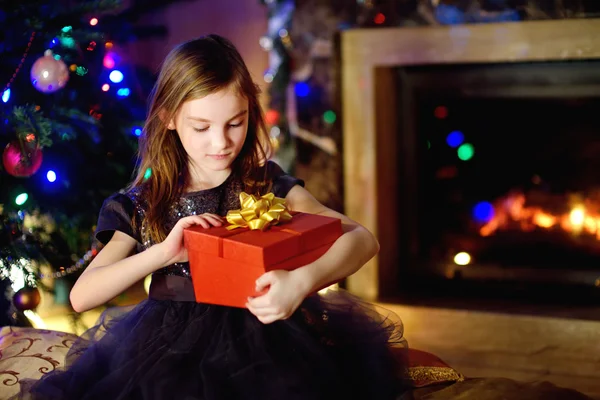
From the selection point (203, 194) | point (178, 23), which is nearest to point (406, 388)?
point (203, 194)

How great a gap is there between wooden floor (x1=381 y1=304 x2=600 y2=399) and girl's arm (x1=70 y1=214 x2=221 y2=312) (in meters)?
1.22

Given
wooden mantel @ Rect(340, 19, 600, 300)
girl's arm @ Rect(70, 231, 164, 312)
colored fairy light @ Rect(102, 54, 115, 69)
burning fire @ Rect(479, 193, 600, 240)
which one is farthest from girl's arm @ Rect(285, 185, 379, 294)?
burning fire @ Rect(479, 193, 600, 240)

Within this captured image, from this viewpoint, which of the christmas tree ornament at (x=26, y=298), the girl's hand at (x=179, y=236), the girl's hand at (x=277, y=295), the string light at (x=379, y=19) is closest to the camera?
the girl's hand at (x=277, y=295)

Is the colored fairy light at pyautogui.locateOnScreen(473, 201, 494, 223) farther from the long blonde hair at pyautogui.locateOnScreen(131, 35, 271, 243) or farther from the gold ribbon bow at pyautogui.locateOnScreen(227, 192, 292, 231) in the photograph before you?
the gold ribbon bow at pyautogui.locateOnScreen(227, 192, 292, 231)

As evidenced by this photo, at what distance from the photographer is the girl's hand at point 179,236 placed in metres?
1.16

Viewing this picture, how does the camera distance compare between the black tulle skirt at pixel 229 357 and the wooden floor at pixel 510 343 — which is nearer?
the black tulle skirt at pixel 229 357

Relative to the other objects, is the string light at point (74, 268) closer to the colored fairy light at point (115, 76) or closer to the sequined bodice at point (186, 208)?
the colored fairy light at point (115, 76)

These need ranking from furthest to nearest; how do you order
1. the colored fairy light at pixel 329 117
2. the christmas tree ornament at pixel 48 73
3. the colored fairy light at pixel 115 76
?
the colored fairy light at pixel 329 117 → the colored fairy light at pixel 115 76 → the christmas tree ornament at pixel 48 73

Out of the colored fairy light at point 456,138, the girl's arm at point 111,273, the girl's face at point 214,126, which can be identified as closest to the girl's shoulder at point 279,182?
the girl's face at point 214,126

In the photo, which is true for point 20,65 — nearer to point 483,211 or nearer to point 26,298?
point 26,298

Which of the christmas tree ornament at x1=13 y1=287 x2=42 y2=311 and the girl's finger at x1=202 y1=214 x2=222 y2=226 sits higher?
the girl's finger at x1=202 y1=214 x2=222 y2=226

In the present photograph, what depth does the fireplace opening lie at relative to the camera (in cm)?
239

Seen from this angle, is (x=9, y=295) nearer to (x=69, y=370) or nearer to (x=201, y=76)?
(x=69, y=370)

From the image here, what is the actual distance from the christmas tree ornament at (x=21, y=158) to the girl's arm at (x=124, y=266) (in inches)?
22.9
